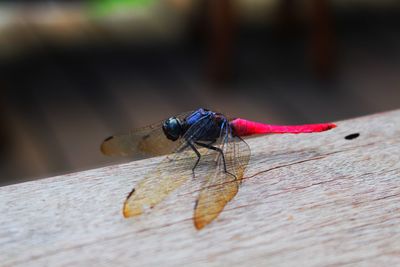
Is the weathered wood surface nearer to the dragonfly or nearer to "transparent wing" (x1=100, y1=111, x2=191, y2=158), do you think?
the dragonfly

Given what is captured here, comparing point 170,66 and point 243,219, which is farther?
point 170,66

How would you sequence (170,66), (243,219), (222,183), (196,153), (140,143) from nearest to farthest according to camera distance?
1. (243,219)
2. (222,183)
3. (196,153)
4. (140,143)
5. (170,66)

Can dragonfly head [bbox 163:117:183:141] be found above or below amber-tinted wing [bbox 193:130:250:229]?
above

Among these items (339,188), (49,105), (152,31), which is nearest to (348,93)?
(152,31)

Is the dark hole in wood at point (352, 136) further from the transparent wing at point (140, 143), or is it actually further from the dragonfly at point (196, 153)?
the transparent wing at point (140, 143)

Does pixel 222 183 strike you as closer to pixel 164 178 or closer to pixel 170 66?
pixel 164 178

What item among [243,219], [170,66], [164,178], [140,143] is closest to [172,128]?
[140,143]

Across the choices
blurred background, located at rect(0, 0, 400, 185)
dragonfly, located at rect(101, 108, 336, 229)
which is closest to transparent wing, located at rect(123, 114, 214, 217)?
dragonfly, located at rect(101, 108, 336, 229)
